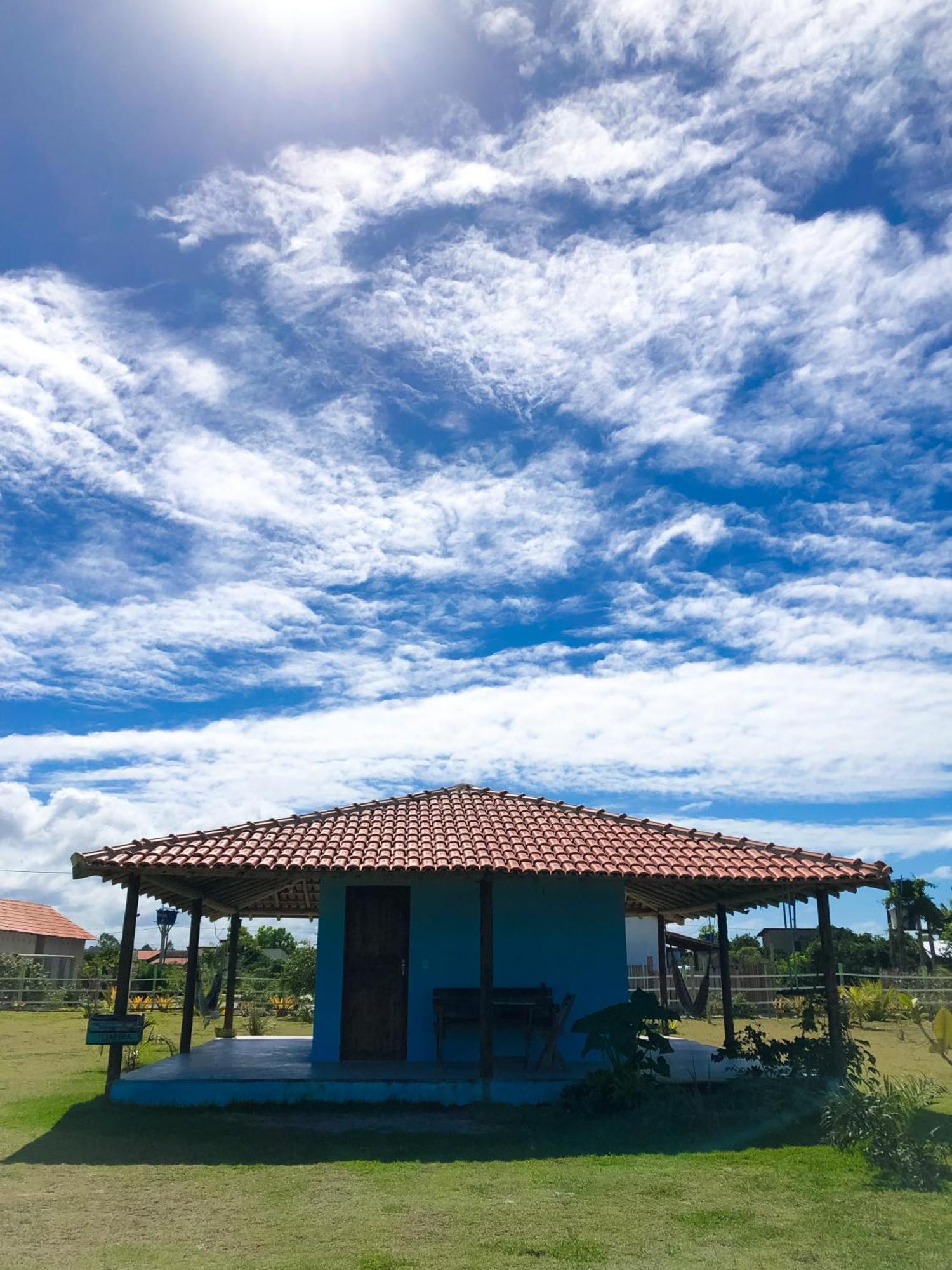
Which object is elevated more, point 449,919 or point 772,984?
point 449,919

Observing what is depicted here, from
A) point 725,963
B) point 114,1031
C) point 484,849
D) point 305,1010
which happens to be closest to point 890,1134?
point 484,849

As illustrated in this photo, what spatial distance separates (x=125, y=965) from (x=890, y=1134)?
8.20 meters

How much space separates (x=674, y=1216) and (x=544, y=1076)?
4.61 metres

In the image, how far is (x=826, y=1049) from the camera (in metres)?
11.0

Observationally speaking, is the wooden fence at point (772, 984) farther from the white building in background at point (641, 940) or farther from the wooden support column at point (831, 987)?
the wooden support column at point (831, 987)

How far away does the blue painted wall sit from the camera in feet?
42.8

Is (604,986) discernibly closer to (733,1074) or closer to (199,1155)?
(733,1074)

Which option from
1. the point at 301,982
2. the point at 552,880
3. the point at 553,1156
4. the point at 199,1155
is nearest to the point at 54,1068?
the point at 199,1155

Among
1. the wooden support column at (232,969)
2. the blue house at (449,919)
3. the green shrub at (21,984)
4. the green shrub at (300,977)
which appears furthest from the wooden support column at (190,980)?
the green shrub at (21,984)

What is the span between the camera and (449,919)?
13.4 metres

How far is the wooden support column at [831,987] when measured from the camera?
35.9ft

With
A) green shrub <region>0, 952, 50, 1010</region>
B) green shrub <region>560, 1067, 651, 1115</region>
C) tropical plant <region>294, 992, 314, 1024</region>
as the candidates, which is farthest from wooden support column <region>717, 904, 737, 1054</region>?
green shrub <region>0, 952, 50, 1010</region>

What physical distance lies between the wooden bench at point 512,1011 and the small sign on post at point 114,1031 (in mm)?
3565

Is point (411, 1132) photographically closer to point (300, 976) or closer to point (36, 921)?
point (300, 976)
